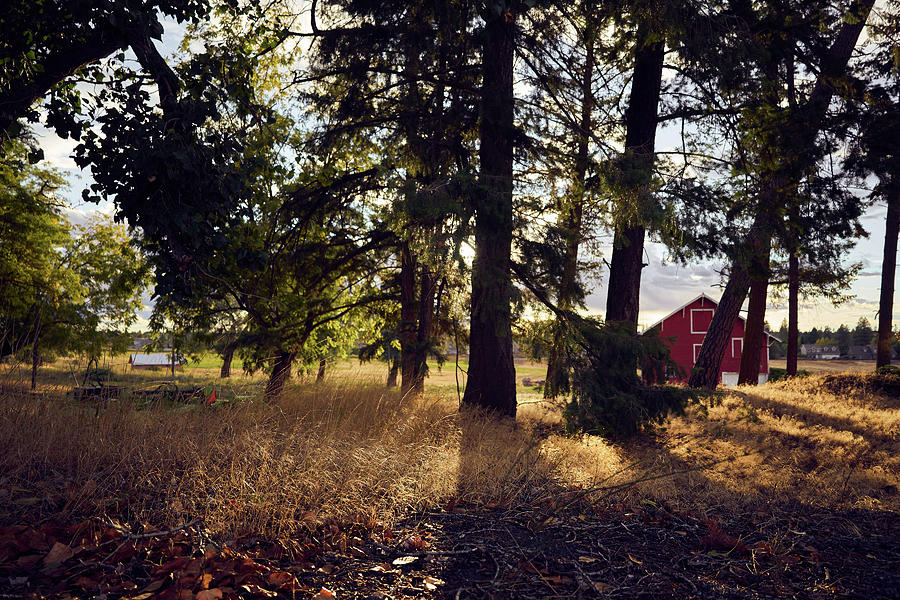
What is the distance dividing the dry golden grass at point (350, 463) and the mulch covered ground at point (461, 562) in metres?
0.25

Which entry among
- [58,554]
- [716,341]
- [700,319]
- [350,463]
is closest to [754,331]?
[716,341]

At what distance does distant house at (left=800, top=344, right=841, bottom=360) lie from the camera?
194 ft

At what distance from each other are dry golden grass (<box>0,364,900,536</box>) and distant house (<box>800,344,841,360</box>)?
199 ft

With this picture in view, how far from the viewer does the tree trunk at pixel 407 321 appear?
11625 mm

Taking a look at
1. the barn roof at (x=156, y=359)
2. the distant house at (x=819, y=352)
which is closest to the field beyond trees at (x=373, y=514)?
the barn roof at (x=156, y=359)

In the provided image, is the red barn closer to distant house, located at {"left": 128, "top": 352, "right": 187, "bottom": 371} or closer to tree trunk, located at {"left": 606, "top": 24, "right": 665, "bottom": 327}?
tree trunk, located at {"left": 606, "top": 24, "right": 665, "bottom": 327}

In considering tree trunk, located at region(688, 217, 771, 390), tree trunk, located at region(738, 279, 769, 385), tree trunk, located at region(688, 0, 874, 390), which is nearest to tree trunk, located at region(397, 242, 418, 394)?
tree trunk, located at region(688, 0, 874, 390)

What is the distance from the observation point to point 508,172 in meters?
9.46

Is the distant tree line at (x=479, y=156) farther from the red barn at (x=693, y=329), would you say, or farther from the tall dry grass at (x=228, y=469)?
the red barn at (x=693, y=329)

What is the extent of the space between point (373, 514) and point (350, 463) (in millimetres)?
684

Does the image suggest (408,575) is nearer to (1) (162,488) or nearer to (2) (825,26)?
(1) (162,488)

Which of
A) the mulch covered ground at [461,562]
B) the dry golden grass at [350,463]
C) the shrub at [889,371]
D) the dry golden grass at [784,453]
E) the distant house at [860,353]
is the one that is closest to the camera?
the mulch covered ground at [461,562]

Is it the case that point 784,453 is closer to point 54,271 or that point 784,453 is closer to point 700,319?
point 54,271

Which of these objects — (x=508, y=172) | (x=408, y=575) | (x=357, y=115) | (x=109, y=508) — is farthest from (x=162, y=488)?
(x=357, y=115)
